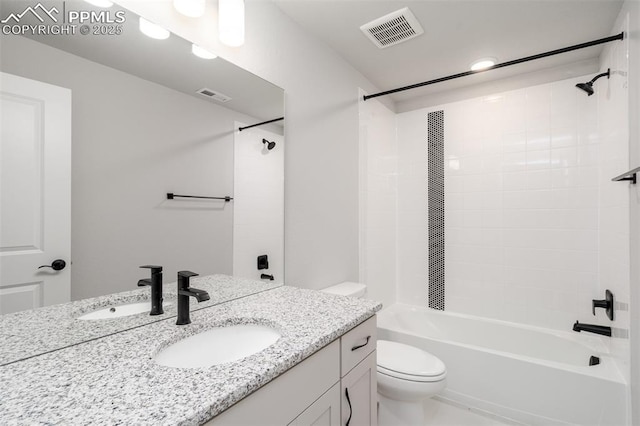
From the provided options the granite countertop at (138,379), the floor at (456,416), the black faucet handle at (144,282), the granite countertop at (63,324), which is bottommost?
the floor at (456,416)

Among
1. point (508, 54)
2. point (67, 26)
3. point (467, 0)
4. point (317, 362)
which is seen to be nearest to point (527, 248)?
point (508, 54)

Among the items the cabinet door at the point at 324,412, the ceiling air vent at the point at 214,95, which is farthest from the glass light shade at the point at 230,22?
the cabinet door at the point at 324,412

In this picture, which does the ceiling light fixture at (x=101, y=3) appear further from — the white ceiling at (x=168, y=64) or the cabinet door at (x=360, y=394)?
the cabinet door at (x=360, y=394)

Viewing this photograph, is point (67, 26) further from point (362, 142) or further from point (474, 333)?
point (474, 333)

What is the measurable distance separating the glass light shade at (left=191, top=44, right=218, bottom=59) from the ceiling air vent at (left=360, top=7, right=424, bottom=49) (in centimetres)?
101

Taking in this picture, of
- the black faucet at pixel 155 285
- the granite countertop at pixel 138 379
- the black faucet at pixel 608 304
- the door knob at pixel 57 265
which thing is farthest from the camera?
the black faucet at pixel 608 304

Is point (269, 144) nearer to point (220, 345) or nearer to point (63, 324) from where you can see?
point (220, 345)

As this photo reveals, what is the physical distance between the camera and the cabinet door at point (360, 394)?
1.05m

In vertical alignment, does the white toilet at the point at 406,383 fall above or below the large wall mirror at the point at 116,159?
below

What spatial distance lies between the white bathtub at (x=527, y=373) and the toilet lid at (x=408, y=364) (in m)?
0.37

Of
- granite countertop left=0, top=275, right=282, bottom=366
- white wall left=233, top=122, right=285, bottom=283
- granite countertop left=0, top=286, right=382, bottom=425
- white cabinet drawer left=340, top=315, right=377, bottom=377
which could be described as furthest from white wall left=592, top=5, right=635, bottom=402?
granite countertop left=0, top=275, right=282, bottom=366

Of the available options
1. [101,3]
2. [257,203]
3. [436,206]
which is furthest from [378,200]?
[101,3]

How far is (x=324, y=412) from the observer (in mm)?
938

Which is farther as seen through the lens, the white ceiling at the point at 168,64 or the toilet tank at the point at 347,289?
the toilet tank at the point at 347,289
